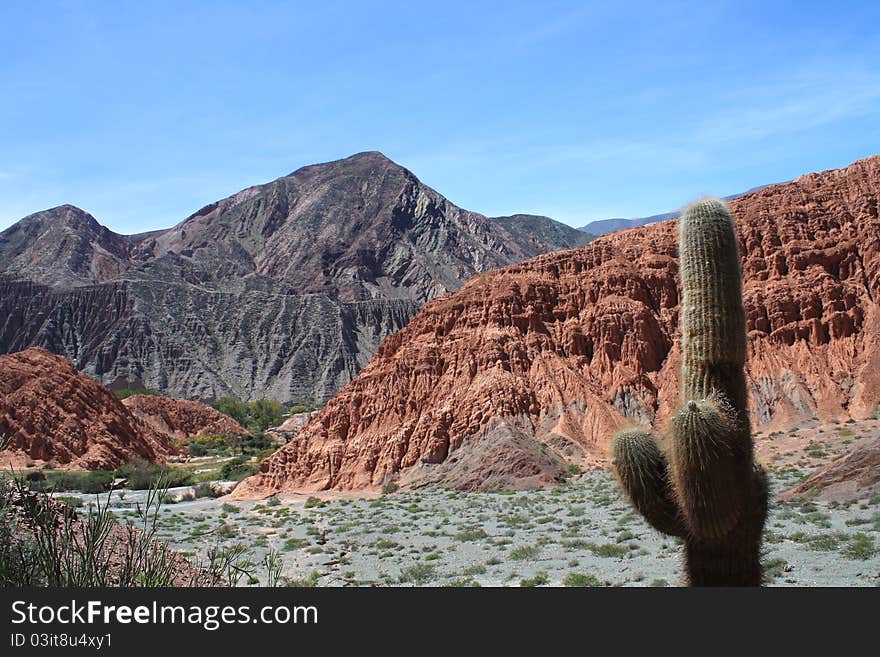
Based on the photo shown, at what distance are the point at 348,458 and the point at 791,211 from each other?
32.4 meters

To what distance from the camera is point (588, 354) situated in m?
46.5

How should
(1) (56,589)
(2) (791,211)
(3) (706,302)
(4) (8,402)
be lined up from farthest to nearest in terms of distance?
(4) (8,402) < (2) (791,211) < (3) (706,302) < (1) (56,589)

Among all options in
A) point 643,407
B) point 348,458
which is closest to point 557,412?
Result: point 643,407

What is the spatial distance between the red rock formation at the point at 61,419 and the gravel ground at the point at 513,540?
25466mm

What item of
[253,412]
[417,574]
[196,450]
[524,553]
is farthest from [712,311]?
[253,412]

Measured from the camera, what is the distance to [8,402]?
54.1 meters

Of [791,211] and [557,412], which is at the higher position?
[791,211]

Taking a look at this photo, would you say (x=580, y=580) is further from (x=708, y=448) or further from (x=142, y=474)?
(x=142, y=474)

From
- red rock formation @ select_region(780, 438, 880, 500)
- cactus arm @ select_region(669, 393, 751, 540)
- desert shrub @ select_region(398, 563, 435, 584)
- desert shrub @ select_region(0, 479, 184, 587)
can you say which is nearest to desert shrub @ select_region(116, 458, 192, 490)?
desert shrub @ select_region(398, 563, 435, 584)

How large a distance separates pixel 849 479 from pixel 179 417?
248 feet

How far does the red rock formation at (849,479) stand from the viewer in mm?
20455

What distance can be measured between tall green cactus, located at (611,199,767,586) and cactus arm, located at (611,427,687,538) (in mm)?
12

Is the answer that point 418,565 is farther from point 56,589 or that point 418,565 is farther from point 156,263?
point 156,263

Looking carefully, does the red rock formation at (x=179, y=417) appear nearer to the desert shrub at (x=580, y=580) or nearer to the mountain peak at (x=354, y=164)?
the desert shrub at (x=580, y=580)
